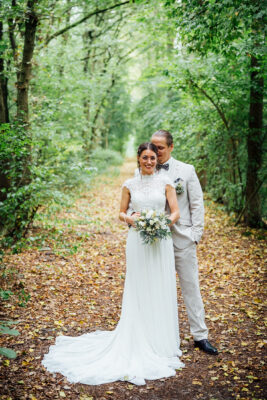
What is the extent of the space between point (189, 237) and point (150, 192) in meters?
0.74

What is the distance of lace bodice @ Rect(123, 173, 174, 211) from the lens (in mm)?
4145

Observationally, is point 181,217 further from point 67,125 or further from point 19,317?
point 67,125

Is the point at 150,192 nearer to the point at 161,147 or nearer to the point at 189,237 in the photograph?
the point at 161,147

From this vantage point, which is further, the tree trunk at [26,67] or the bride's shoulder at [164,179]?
the tree trunk at [26,67]

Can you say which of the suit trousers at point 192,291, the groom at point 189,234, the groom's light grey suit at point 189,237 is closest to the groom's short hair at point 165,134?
the groom at point 189,234

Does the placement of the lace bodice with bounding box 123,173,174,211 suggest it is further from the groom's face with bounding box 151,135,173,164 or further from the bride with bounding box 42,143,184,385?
the groom's face with bounding box 151,135,173,164

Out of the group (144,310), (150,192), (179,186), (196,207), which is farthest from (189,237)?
(144,310)

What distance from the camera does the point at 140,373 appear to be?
372cm

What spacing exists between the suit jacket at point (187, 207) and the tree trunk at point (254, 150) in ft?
19.2

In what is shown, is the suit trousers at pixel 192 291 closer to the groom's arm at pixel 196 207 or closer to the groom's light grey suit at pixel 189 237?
the groom's light grey suit at pixel 189 237

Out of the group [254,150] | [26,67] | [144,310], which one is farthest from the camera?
[254,150]

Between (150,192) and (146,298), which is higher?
(150,192)

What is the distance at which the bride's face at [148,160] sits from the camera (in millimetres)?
4098

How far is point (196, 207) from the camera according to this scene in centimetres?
429
